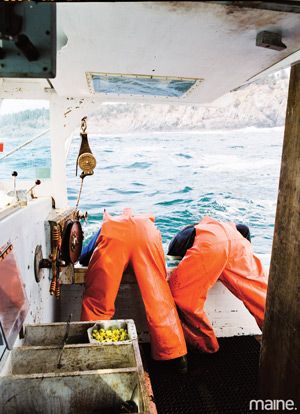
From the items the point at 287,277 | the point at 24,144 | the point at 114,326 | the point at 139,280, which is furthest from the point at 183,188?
the point at 287,277

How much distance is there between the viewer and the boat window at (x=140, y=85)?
304 centimetres

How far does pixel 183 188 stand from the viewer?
1142 centimetres

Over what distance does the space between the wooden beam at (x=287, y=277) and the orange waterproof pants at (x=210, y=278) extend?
1316 millimetres

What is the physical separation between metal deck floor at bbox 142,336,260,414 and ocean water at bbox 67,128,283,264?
1.51 m

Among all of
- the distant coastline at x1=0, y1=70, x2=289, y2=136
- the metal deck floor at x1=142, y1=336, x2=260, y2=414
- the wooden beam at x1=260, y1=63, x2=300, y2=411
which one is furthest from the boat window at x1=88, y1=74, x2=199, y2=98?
the distant coastline at x1=0, y1=70, x2=289, y2=136

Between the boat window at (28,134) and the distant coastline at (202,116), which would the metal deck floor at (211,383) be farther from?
the distant coastline at (202,116)

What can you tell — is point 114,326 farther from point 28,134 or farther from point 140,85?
point 28,134

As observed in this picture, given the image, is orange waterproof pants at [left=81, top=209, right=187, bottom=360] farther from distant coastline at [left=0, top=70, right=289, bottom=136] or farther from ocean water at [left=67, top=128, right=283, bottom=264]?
distant coastline at [left=0, top=70, right=289, bottom=136]

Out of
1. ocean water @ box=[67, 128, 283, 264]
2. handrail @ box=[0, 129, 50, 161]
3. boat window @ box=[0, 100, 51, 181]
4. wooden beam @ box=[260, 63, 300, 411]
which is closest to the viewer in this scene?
wooden beam @ box=[260, 63, 300, 411]

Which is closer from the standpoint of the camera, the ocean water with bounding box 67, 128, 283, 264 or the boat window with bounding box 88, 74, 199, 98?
the boat window with bounding box 88, 74, 199, 98

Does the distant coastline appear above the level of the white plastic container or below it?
above

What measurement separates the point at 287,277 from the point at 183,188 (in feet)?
31.0

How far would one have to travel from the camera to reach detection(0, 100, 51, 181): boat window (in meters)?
3.97

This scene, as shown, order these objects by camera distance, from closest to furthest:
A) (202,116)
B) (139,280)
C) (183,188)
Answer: (139,280) → (183,188) → (202,116)
